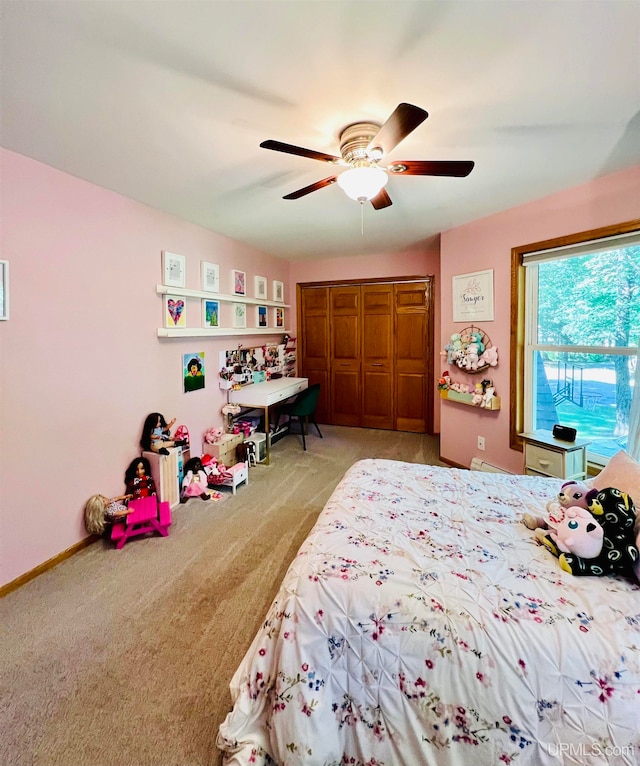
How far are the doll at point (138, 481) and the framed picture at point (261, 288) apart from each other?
251 cm

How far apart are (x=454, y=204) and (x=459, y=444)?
7.48 feet

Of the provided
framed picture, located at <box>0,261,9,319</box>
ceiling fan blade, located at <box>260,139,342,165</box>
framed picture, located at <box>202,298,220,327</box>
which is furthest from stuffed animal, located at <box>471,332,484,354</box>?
framed picture, located at <box>0,261,9,319</box>

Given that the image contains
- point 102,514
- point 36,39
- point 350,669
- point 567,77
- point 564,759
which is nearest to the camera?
point 564,759

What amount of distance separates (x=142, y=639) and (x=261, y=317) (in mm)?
3559

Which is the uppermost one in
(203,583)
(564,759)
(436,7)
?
(436,7)

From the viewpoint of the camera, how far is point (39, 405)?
2.10 m

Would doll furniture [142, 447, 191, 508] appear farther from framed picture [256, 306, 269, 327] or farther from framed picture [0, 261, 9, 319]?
framed picture [256, 306, 269, 327]

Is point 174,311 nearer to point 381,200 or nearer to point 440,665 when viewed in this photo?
point 381,200

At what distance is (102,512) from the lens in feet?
7.95

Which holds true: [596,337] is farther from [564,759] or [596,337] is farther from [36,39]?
[36,39]

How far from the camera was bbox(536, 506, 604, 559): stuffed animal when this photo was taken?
1225 mm

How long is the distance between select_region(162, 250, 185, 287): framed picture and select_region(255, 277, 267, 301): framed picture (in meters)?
1.34

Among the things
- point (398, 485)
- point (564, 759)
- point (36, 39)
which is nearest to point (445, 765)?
point (564, 759)

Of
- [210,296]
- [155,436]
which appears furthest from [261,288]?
[155,436]
